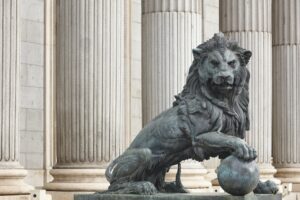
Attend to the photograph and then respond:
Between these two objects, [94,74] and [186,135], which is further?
[94,74]

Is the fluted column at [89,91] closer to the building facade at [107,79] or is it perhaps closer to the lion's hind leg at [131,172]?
the building facade at [107,79]

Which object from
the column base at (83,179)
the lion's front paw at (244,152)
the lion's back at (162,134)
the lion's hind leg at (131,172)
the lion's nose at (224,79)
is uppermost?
the lion's nose at (224,79)

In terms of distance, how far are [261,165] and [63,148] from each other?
12175 mm

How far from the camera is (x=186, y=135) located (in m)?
17.6

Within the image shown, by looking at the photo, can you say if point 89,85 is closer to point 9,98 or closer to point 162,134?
point 9,98

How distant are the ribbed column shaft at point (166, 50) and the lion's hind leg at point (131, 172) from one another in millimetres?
13212

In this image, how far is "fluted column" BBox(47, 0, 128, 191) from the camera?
27.0 metres

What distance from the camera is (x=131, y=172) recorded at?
17844mm

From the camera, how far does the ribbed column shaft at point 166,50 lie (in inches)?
1231

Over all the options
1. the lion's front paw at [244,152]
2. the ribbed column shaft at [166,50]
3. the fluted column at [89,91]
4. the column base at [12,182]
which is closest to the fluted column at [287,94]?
the ribbed column shaft at [166,50]

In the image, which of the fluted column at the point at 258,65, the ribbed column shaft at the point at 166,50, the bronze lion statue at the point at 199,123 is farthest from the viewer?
the fluted column at the point at 258,65

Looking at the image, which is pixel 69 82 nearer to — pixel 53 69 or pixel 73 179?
pixel 73 179

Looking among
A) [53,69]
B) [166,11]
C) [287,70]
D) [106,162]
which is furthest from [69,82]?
[287,70]

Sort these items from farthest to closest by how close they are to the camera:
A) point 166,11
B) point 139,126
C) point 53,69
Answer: point 139,126 < point 53,69 < point 166,11
